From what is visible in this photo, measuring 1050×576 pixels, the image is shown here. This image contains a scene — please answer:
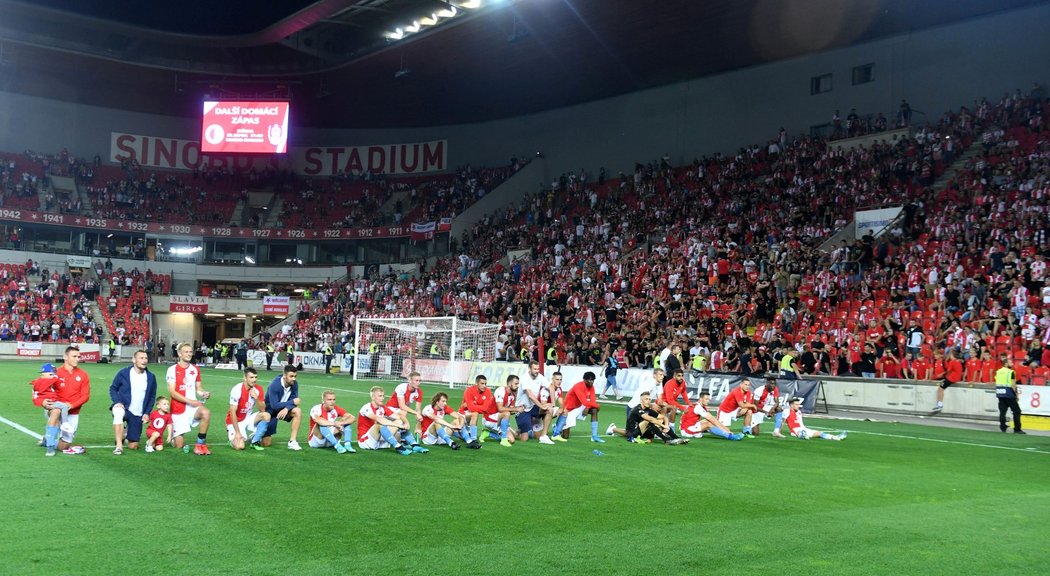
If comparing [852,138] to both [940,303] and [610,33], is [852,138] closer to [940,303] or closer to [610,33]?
[610,33]

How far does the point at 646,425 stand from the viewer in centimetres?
1684

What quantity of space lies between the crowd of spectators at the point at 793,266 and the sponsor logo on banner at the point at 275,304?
27.2 ft

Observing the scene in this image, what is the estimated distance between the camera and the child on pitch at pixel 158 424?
43.7 feet

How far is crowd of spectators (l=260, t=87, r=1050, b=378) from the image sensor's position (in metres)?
26.0

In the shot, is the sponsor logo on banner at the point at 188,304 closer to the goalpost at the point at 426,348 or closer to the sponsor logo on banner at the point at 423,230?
the sponsor logo on banner at the point at 423,230

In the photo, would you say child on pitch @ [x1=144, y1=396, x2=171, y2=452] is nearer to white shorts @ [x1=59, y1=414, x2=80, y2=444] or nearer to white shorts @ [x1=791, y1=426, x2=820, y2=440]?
white shorts @ [x1=59, y1=414, x2=80, y2=444]

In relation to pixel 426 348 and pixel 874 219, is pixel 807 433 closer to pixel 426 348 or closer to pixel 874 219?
pixel 874 219

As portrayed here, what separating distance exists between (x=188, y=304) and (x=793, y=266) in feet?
139

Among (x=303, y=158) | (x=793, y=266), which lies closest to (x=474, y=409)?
(x=793, y=266)

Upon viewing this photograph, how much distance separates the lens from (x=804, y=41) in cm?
4300

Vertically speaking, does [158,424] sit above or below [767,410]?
below

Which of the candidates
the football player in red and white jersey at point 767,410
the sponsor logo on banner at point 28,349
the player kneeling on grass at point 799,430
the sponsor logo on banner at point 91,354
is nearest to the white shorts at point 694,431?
the football player in red and white jersey at point 767,410

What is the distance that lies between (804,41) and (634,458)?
34062mm

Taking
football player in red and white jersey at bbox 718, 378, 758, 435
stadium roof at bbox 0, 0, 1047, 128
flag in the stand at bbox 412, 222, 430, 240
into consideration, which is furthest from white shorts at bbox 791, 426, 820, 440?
flag in the stand at bbox 412, 222, 430, 240
